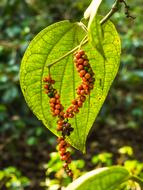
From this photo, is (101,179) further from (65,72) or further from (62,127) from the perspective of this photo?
(65,72)

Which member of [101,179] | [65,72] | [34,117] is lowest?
[34,117]

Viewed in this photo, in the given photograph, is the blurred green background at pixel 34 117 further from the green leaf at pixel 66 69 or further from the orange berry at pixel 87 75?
the orange berry at pixel 87 75

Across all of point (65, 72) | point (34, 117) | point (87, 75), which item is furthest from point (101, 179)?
point (34, 117)

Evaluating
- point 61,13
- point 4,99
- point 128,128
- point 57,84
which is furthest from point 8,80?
point 57,84

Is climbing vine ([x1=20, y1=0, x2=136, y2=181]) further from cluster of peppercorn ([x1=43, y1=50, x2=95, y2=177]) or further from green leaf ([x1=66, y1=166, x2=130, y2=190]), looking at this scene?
green leaf ([x1=66, y1=166, x2=130, y2=190])

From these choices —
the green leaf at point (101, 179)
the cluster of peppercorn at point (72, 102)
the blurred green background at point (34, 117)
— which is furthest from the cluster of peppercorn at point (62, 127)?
the blurred green background at point (34, 117)

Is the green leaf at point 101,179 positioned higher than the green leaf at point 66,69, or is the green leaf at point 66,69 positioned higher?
the green leaf at point 66,69
